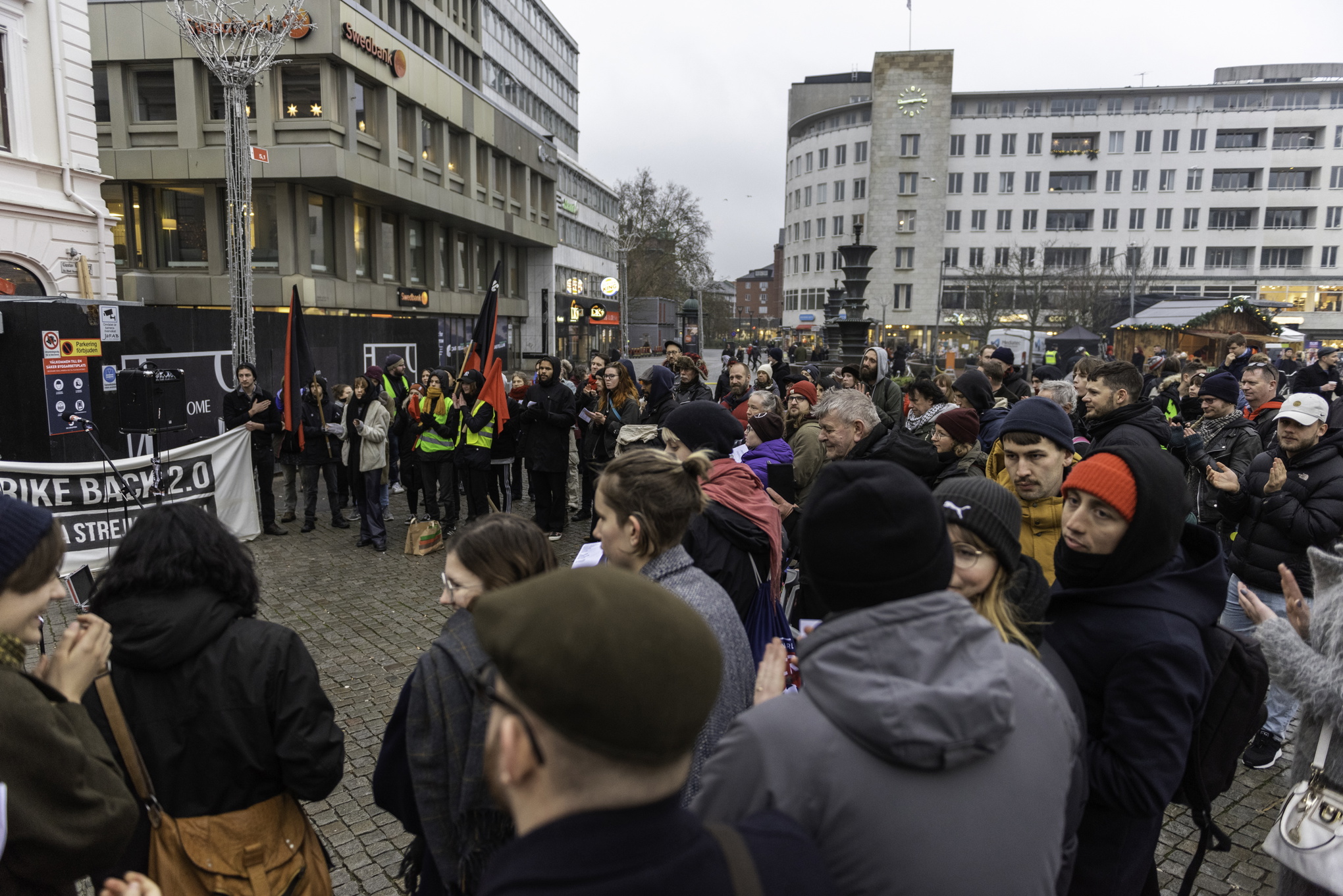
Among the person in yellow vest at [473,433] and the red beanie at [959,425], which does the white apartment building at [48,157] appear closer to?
the person in yellow vest at [473,433]

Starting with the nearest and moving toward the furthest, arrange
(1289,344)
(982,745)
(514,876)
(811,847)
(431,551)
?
(514,876), (811,847), (982,745), (431,551), (1289,344)

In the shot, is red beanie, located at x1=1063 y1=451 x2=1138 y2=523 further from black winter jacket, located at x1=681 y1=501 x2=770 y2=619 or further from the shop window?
the shop window

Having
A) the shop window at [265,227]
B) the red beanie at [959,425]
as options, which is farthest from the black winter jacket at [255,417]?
the shop window at [265,227]

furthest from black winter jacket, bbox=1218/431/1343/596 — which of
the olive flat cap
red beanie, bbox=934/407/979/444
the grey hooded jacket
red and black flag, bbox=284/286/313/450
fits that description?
red and black flag, bbox=284/286/313/450

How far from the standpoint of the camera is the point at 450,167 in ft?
111

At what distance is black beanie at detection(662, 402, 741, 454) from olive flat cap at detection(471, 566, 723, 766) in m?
2.91

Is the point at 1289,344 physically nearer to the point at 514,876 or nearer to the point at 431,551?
the point at 431,551

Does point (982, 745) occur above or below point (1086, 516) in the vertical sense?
below

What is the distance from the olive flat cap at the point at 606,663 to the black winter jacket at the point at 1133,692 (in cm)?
152

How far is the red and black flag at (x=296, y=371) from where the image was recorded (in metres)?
9.57

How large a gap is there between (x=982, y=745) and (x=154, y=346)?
1355 cm

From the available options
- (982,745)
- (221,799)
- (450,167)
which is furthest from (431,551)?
(450,167)

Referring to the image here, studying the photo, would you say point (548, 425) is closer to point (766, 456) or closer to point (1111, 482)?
point (766, 456)

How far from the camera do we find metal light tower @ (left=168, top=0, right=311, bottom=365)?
12.7m
